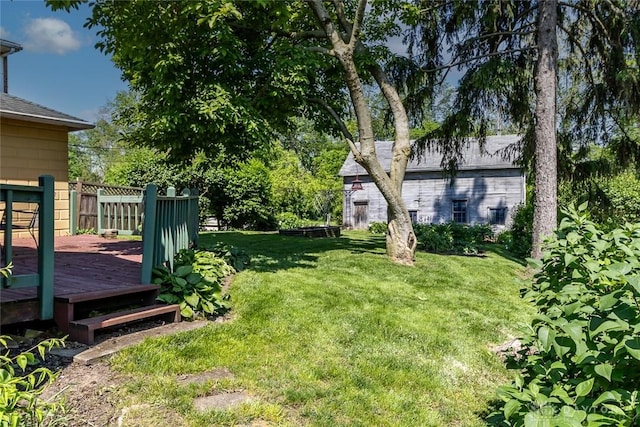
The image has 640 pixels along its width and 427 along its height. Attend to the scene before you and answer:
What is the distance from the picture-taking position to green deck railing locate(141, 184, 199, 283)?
429 cm

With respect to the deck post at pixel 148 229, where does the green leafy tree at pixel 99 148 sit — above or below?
above

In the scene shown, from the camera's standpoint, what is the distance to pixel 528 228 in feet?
42.2

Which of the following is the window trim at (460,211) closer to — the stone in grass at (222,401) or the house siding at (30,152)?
the house siding at (30,152)

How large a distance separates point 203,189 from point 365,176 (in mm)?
9026

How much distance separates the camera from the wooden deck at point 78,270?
3.32m

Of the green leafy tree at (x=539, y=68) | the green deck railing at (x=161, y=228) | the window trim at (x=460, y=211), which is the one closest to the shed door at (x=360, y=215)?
the window trim at (x=460, y=211)

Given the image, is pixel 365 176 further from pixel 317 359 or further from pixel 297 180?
pixel 317 359

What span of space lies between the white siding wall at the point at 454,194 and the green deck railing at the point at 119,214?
14440mm

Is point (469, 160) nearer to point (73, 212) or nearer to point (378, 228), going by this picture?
Result: point (378, 228)

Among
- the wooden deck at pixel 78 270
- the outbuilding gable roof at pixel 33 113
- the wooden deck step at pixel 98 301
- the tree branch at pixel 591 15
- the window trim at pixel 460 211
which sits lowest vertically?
the wooden deck step at pixel 98 301

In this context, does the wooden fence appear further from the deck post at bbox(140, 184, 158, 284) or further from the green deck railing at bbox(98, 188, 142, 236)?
the deck post at bbox(140, 184, 158, 284)

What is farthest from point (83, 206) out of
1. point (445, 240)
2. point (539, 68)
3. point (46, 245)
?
point (539, 68)

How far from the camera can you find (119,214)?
1087cm

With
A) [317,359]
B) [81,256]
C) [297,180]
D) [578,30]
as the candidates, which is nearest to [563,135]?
[578,30]
